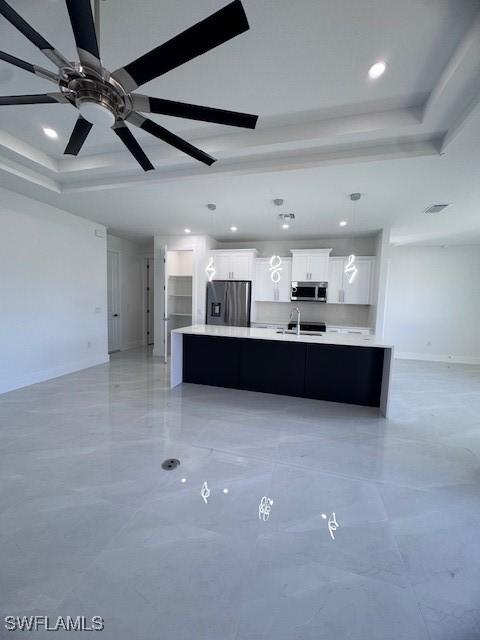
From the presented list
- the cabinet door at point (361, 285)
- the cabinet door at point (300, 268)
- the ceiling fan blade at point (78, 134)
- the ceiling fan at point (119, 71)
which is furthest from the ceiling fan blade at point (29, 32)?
the cabinet door at point (361, 285)

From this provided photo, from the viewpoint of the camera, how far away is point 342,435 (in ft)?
9.00

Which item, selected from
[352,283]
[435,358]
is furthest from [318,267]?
[435,358]

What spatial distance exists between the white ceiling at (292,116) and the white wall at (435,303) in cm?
226

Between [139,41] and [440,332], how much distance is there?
7498 millimetres

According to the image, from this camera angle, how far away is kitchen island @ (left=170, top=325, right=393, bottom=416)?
347 cm

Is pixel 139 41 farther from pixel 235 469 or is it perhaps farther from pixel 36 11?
pixel 235 469

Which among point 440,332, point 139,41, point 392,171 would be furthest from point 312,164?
point 440,332

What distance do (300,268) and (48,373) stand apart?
5.02m

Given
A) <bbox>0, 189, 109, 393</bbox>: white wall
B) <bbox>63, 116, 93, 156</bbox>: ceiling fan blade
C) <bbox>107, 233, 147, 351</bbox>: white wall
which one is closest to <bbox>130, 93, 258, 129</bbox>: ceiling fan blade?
<bbox>63, 116, 93, 156</bbox>: ceiling fan blade

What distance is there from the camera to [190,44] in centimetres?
111

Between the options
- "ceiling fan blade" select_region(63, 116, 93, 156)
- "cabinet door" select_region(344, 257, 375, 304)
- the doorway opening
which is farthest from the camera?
the doorway opening

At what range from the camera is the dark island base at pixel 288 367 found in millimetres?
3520

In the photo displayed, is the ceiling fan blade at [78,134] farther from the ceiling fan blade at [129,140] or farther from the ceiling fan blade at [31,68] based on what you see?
the ceiling fan blade at [31,68]

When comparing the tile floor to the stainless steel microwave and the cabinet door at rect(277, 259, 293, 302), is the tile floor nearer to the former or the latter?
the stainless steel microwave
